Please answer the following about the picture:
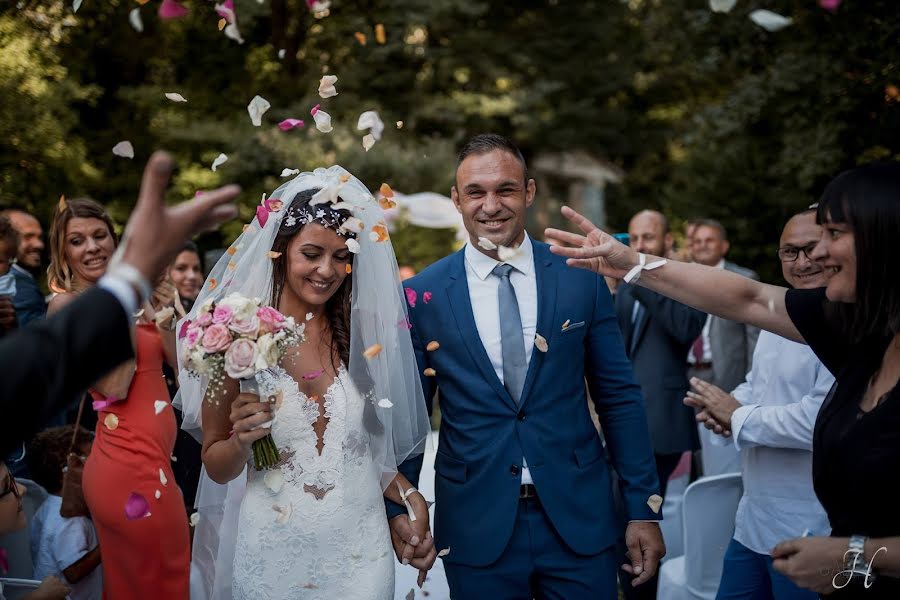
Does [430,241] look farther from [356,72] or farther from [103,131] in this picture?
[103,131]

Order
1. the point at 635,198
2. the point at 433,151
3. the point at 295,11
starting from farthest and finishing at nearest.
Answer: the point at 635,198, the point at 295,11, the point at 433,151

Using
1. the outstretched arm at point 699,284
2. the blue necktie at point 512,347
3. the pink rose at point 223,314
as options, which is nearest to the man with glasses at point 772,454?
the outstretched arm at point 699,284

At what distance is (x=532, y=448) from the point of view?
3.26 m

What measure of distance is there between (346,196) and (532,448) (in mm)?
1200

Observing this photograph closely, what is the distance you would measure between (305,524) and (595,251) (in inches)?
55.5

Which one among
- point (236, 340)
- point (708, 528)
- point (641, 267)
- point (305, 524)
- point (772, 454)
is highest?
point (641, 267)

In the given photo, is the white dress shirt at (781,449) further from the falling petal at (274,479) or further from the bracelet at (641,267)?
the falling petal at (274,479)

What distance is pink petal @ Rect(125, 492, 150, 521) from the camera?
3693 mm

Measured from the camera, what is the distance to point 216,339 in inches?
108

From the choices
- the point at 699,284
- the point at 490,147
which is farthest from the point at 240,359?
the point at 699,284

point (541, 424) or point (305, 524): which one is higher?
point (541, 424)

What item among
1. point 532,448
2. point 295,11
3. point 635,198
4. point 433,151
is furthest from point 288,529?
point 635,198

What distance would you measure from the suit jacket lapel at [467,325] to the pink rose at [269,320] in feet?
2.50

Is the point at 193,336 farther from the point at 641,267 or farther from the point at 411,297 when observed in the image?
the point at 641,267
